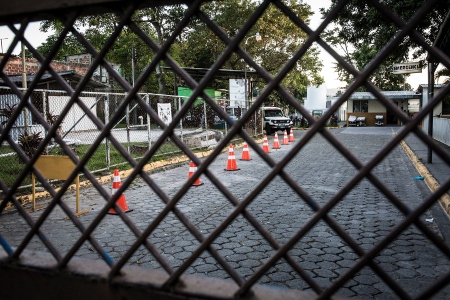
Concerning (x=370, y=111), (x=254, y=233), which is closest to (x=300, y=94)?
(x=370, y=111)

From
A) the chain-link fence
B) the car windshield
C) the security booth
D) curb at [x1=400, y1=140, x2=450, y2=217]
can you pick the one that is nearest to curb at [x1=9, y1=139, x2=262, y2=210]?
the chain-link fence

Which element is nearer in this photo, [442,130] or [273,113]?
[442,130]

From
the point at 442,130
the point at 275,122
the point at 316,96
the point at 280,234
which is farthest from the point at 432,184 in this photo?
the point at 316,96

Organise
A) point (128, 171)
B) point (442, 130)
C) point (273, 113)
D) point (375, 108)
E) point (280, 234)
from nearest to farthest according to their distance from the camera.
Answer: point (280, 234) → point (128, 171) → point (442, 130) → point (273, 113) → point (375, 108)

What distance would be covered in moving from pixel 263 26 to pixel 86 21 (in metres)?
13.6

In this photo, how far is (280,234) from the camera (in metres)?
4.42

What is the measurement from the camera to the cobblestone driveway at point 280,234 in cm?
329

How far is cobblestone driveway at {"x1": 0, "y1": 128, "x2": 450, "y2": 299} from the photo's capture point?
10.8ft

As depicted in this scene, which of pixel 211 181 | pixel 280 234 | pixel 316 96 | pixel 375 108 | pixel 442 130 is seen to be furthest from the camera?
pixel 316 96

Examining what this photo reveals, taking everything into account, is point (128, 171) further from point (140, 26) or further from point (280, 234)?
point (140, 26)

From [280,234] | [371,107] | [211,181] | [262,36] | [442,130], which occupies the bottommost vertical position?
[280,234]

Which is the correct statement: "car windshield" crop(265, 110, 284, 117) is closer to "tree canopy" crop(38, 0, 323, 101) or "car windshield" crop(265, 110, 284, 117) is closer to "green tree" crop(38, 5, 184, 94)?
"tree canopy" crop(38, 0, 323, 101)

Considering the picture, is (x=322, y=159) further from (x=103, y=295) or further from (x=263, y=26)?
(x=263, y=26)

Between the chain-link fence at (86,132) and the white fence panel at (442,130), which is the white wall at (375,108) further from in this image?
the white fence panel at (442,130)
